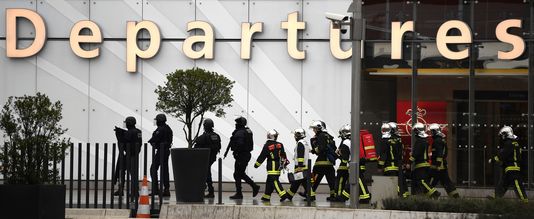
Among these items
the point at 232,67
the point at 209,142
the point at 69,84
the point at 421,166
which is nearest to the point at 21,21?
the point at 69,84

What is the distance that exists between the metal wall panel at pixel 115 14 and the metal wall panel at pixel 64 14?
0.26m

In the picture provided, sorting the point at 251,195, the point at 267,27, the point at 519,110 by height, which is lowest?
the point at 251,195

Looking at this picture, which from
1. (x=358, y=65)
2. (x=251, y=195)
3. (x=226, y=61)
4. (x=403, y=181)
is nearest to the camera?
(x=358, y=65)

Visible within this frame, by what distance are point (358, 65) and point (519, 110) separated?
319 inches

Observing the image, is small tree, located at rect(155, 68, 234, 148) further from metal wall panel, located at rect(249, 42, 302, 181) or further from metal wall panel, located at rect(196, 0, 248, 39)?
metal wall panel, located at rect(196, 0, 248, 39)

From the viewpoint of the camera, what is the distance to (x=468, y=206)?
21.5 m

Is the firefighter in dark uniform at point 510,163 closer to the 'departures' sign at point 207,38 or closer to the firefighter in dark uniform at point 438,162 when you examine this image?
the firefighter in dark uniform at point 438,162

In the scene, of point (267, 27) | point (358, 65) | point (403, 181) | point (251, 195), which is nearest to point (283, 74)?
point (267, 27)

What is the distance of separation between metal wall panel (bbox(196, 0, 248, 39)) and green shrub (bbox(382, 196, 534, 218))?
9311mm

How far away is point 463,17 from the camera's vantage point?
30297 millimetres

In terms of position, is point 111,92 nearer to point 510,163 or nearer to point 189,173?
point 189,173

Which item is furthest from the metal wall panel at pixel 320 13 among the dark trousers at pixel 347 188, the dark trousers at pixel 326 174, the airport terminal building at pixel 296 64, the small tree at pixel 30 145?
the small tree at pixel 30 145

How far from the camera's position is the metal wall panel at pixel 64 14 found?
31.1m

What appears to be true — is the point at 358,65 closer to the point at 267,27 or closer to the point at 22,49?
the point at 267,27
